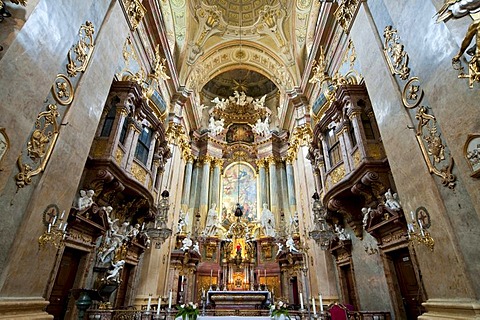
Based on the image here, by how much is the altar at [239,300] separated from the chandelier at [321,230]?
4.01 meters

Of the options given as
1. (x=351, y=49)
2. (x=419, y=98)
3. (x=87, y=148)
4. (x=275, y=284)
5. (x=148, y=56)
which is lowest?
(x=275, y=284)

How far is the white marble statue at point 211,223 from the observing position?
54.9 ft

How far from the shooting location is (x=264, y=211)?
17.7 metres

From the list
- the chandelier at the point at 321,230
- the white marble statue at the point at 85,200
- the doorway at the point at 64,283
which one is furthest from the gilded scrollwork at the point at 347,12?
the doorway at the point at 64,283

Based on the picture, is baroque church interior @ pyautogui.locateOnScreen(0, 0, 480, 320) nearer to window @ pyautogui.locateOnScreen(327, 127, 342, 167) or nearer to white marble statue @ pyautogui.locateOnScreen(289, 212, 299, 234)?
window @ pyautogui.locateOnScreen(327, 127, 342, 167)

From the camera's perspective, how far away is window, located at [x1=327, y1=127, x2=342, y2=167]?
9500 millimetres

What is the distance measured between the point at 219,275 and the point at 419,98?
13707 mm

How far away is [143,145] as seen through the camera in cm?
1010

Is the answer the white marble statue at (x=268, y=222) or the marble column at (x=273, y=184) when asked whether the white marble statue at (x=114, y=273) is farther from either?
the marble column at (x=273, y=184)

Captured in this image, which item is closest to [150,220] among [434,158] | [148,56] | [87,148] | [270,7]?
[87,148]

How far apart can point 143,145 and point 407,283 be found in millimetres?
9760

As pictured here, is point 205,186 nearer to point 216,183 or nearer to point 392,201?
point 216,183

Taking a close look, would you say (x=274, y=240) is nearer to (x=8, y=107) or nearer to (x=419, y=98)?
(x=419, y=98)

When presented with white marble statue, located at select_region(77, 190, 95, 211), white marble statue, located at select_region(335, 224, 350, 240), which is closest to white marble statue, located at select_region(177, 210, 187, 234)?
white marble statue, located at select_region(77, 190, 95, 211)
